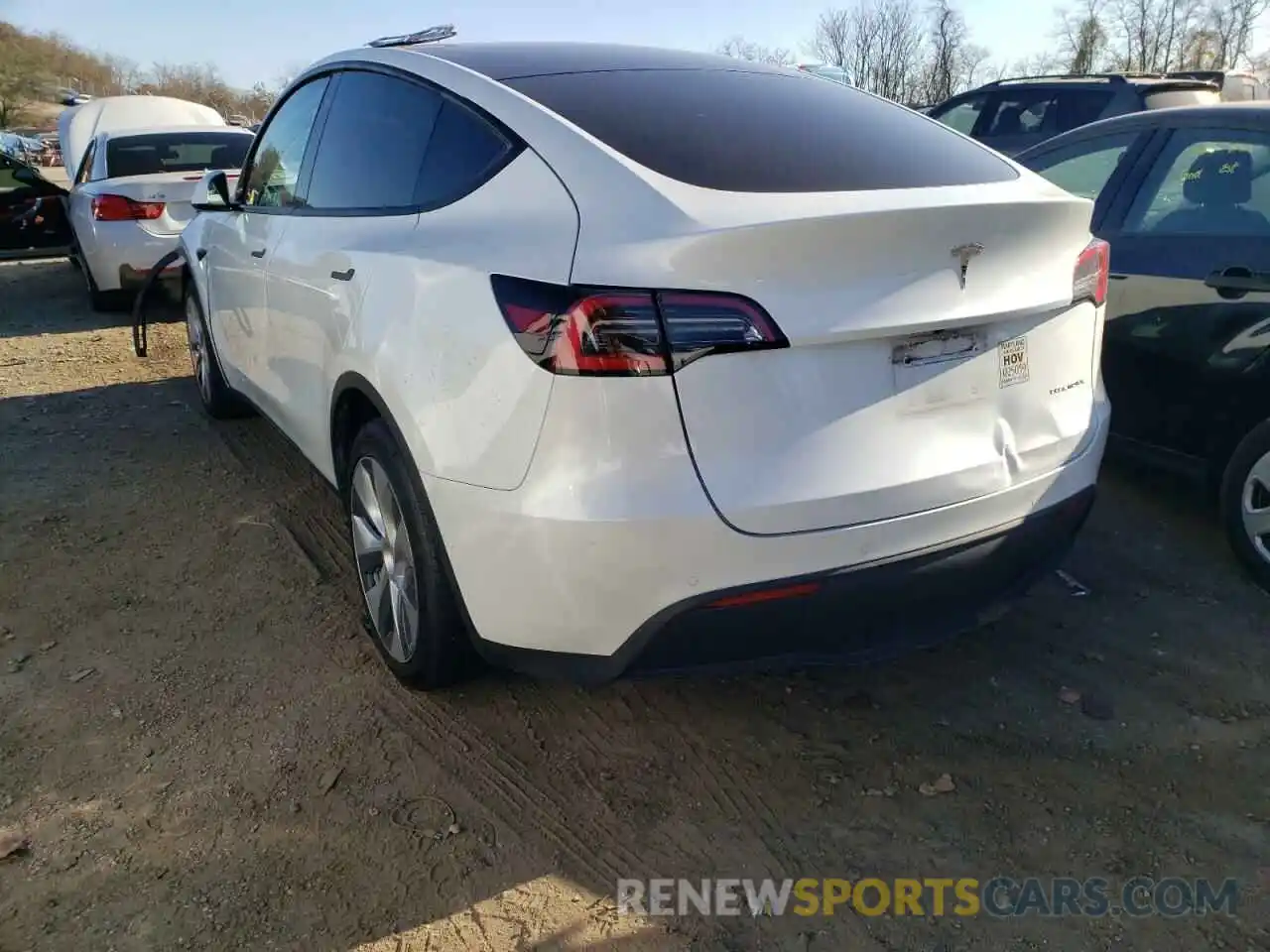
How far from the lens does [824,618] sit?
2.27 m

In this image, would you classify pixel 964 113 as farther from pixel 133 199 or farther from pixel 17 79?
pixel 17 79

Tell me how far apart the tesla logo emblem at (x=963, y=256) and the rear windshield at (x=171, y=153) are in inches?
306

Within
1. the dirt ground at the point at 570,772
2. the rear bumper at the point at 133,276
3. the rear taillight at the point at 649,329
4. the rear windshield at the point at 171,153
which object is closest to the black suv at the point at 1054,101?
the rear windshield at the point at 171,153

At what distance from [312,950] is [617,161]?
1792 millimetres

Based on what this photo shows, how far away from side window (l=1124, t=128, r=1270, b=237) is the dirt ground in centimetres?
118

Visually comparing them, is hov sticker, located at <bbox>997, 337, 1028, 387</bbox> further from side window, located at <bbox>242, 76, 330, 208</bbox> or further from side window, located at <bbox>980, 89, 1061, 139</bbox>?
side window, located at <bbox>980, 89, 1061, 139</bbox>

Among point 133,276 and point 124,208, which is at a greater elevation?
point 124,208

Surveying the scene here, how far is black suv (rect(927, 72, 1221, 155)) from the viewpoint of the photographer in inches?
379

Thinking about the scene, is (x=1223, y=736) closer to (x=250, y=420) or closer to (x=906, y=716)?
(x=906, y=716)

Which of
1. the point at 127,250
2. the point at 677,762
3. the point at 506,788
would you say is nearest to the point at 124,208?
the point at 127,250

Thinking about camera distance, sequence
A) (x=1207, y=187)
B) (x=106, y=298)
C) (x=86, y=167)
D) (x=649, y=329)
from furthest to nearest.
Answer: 1. (x=86, y=167)
2. (x=106, y=298)
3. (x=1207, y=187)
4. (x=649, y=329)

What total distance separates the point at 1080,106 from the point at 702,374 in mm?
9824

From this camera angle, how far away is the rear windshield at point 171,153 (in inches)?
342

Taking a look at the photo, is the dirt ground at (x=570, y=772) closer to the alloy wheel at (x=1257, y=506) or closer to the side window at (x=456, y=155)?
the alloy wheel at (x=1257, y=506)
